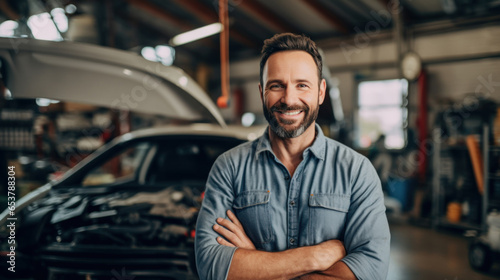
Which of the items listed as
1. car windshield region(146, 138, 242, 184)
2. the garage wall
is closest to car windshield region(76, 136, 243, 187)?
car windshield region(146, 138, 242, 184)

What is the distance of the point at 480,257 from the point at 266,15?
6339 mm

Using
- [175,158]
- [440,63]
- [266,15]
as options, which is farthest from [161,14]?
[175,158]

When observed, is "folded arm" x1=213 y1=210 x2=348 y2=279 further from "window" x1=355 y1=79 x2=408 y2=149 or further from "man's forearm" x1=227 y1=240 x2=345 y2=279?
"window" x1=355 y1=79 x2=408 y2=149

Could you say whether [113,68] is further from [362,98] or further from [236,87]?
[236,87]

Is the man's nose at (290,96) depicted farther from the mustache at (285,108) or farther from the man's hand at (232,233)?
the man's hand at (232,233)

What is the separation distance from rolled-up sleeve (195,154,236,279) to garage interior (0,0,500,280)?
1.08 m

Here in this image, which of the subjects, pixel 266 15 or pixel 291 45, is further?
pixel 266 15

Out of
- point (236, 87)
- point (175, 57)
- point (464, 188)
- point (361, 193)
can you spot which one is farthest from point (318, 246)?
point (175, 57)

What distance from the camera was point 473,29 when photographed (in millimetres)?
6348

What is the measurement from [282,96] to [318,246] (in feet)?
1.73

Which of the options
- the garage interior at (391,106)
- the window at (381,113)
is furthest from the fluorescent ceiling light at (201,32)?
the window at (381,113)

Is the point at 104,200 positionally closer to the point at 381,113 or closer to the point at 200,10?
the point at 381,113

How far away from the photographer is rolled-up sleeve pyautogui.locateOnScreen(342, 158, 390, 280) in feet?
3.76

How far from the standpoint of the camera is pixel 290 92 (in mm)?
→ 1226
